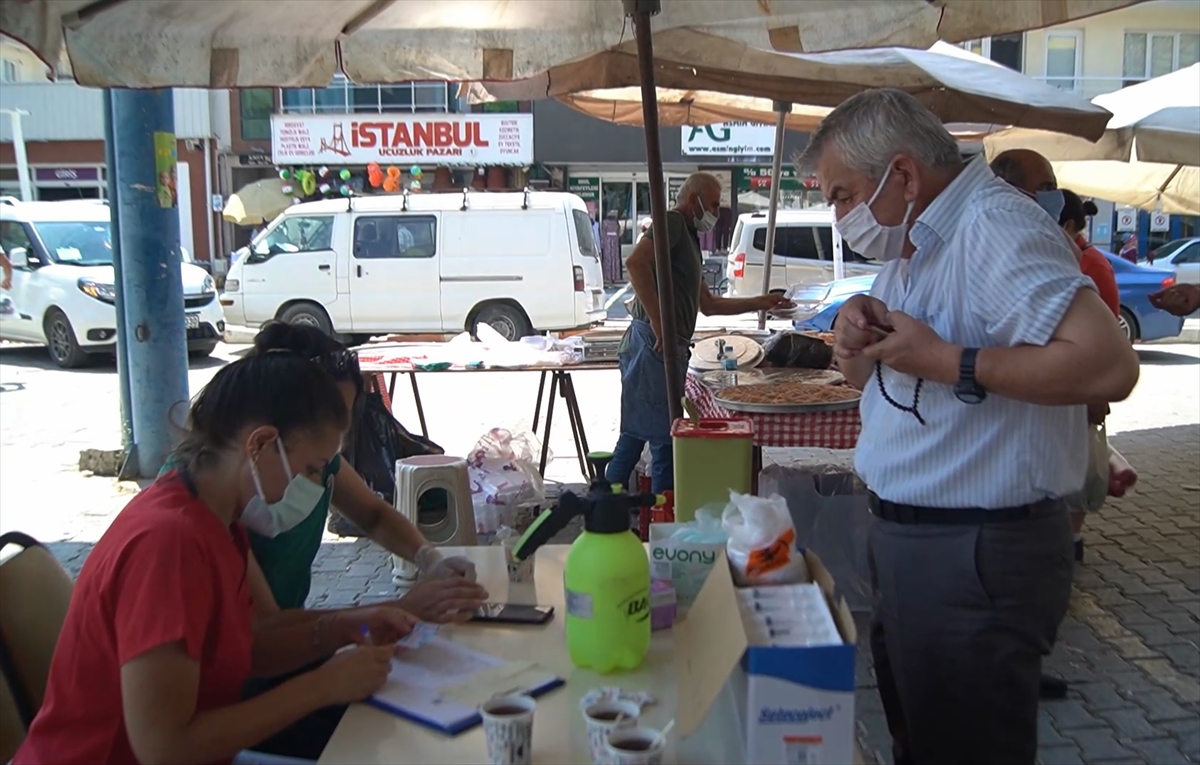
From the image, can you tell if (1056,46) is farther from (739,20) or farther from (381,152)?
(739,20)

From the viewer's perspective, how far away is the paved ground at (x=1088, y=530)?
11.6 ft

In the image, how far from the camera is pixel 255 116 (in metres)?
23.7

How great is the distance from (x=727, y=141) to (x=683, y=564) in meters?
21.4

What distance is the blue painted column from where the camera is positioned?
6203mm

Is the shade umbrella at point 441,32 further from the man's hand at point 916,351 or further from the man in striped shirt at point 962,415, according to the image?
the man's hand at point 916,351

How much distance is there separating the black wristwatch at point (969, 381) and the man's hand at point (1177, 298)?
198 cm

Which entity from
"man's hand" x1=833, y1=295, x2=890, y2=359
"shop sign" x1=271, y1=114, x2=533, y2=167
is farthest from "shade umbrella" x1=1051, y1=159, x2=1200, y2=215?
"shop sign" x1=271, y1=114, x2=533, y2=167

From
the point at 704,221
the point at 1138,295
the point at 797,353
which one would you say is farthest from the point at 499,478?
the point at 1138,295

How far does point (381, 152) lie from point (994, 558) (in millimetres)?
21911

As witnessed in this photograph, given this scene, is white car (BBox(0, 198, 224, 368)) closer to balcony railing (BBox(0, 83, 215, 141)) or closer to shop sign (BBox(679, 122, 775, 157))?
balcony railing (BBox(0, 83, 215, 141))

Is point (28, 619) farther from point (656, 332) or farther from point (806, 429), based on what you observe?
point (656, 332)

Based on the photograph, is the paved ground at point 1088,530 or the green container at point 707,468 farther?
the paved ground at point 1088,530

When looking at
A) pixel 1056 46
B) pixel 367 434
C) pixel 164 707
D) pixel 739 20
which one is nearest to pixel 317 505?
pixel 164 707

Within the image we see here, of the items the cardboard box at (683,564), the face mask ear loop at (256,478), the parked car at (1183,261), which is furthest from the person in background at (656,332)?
the parked car at (1183,261)
